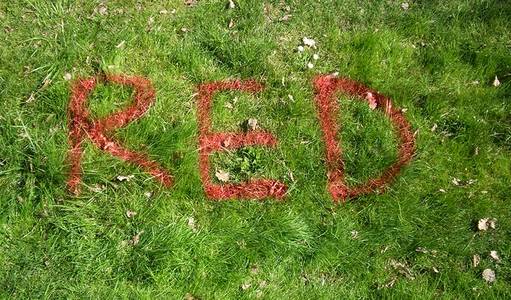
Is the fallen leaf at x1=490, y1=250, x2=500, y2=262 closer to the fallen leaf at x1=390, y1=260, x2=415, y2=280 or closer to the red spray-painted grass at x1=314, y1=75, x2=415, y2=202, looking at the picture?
the fallen leaf at x1=390, y1=260, x2=415, y2=280

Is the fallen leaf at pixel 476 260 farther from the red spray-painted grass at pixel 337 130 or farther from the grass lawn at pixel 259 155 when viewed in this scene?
the red spray-painted grass at pixel 337 130

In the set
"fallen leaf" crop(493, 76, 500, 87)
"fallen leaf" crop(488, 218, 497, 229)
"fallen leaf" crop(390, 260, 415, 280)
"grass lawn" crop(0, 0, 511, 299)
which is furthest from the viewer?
"fallen leaf" crop(493, 76, 500, 87)

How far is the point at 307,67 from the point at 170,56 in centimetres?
110

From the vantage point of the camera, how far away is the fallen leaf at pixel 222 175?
4250mm

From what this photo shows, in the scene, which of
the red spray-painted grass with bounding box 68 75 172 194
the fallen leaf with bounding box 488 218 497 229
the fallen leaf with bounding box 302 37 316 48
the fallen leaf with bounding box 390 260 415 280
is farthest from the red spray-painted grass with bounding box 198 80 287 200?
the fallen leaf with bounding box 488 218 497 229

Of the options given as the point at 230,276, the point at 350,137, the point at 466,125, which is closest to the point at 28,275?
the point at 230,276

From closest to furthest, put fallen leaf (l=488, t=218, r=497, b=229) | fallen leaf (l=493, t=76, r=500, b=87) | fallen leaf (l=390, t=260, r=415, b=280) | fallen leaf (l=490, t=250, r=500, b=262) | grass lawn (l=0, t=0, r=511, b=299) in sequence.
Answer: grass lawn (l=0, t=0, r=511, b=299) < fallen leaf (l=390, t=260, r=415, b=280) < fallen leaf (l=490, t=250, r=500, b=262) < fallen leaf (l=488, t=218, r=497, b=229) < fallen leaf (l=493, t=76, r=500, b=87)

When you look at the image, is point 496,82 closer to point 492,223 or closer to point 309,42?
point 492,223

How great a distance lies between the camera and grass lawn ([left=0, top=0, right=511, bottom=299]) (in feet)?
12.7

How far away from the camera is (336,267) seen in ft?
13.1

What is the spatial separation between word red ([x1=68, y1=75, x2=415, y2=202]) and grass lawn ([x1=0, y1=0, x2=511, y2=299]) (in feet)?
0.19

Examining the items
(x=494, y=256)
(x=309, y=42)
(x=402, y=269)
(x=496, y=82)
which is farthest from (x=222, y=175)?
(x=496, y=82)

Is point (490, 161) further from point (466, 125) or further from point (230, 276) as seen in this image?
point (230, 276)

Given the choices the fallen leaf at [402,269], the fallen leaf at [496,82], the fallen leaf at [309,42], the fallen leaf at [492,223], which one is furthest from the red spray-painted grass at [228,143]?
the fallen leaf at [496,82]
